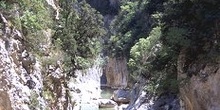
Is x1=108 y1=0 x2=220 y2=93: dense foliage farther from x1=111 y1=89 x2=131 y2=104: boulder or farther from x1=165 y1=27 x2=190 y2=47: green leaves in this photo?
x1=111 y1=89 x2=131 y2=104: boulder

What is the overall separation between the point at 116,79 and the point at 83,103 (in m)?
15.1

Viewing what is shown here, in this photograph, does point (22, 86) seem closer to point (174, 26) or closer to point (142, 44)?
point (174, 26)

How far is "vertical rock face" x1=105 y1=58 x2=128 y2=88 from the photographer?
5119 cm

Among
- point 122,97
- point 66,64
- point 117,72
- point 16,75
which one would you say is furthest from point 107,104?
point 16,75

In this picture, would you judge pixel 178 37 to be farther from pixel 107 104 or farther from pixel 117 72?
pixel 117 72

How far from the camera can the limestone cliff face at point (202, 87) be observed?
598 inches

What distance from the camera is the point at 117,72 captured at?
54.2 m

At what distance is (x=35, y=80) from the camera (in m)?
18.0

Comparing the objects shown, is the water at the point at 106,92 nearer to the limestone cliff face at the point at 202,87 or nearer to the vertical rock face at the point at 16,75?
the vertical rock face at the point at 16,75

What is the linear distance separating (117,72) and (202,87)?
1522 inches

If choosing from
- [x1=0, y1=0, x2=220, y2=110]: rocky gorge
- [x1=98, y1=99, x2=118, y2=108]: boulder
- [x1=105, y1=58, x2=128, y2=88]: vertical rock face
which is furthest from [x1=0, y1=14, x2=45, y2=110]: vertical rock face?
[x1=105, y1=58, x2=128, y2=88]: vertical rock face

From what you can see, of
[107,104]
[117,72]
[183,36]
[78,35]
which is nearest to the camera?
[183,36]

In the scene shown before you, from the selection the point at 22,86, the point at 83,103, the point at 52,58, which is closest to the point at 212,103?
the point at 22,86

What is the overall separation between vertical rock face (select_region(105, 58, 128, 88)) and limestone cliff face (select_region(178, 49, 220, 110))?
33.2 metres
